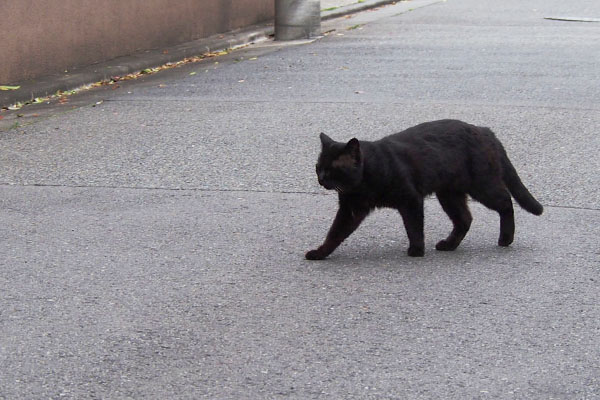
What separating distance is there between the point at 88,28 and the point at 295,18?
3.90 m

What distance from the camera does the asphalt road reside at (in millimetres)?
4051

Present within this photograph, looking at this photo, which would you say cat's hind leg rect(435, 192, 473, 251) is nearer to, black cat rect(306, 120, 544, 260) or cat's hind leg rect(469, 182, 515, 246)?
black cat rect(306, 120, 544, 260)

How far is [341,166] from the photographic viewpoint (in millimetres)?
5383

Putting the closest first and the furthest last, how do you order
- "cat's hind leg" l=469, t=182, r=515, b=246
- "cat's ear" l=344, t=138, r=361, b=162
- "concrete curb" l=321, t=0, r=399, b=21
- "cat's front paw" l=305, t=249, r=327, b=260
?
1. "cat's ear" l=344, t=138, r=361, b=162
2. "cat's front paw" l=305, t=249, r=327, b=260
3. "cat's hind leg" l=469, t=182, r=515, b=246
4. "concrete curb" l=321, t=0, r=399, b=21

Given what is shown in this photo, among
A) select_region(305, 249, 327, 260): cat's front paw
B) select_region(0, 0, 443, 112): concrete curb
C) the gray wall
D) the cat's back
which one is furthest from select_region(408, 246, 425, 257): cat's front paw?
the gray wall

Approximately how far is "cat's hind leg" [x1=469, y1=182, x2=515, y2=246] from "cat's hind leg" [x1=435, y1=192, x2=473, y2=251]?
152 mm

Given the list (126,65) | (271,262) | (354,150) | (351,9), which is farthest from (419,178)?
(351,9)

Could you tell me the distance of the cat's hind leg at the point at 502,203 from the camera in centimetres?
576

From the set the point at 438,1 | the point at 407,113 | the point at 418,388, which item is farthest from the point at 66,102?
the point at 438,1

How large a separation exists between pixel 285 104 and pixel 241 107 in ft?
1.47

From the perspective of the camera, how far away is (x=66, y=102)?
10.9 meters

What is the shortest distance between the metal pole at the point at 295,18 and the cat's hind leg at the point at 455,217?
33.2 ft

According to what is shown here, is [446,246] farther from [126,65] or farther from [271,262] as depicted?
[126,65]

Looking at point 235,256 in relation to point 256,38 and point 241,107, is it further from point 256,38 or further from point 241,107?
point 256,38
